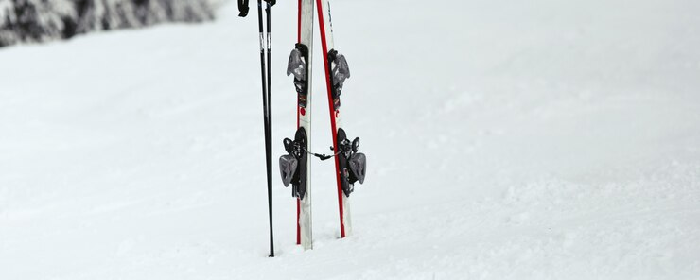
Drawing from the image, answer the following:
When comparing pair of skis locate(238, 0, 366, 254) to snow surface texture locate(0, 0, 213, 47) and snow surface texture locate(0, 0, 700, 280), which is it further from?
snow surface texture locate(0, 0, 213, 47)

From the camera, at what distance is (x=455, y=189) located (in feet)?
20.8

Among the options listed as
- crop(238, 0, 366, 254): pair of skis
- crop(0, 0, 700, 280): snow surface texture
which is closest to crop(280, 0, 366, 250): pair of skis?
crop(238, 0, 366, 254): pair of skis

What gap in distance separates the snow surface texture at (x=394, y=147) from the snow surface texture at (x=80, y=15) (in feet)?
1.16

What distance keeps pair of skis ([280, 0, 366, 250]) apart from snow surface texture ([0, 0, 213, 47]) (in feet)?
35.5

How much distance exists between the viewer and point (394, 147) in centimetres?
791

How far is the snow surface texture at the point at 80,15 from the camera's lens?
45.9 feet

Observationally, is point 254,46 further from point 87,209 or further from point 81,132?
point 87,209

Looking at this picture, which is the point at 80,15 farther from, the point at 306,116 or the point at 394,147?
the point at 306,116

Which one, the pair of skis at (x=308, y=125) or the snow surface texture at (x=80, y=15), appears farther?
the snow surface texture at (x=80, y=15)

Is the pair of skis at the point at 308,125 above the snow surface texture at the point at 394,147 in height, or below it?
above

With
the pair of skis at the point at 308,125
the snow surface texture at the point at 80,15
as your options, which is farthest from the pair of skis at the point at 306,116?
the snow surface texture at the point at 80,15

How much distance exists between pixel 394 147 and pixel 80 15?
9.06 metres

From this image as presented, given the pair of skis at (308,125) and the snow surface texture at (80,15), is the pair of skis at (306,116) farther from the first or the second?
the snow surface texture at (80,15)

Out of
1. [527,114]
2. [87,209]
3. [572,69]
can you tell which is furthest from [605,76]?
[87,209]
